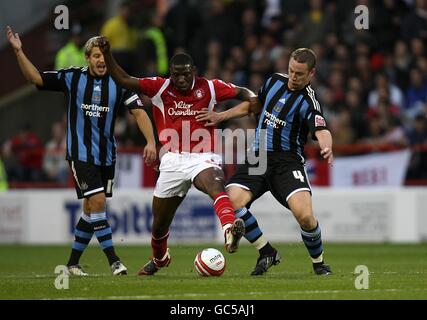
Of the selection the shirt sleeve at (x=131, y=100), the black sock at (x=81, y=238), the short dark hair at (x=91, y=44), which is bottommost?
the black sock at (x=81, y=238)

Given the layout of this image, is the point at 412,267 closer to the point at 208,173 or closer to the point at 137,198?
the point at 208,173

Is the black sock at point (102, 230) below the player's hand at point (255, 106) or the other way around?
below

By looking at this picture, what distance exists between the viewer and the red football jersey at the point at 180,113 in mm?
10484

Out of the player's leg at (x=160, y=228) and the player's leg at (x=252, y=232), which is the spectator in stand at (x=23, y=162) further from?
the player's leg at (x=252, y=232)

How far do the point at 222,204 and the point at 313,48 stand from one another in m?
10.3

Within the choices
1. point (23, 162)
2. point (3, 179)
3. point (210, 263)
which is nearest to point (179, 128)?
point (210, 263)

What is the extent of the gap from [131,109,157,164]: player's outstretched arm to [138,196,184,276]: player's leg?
1.36 ft

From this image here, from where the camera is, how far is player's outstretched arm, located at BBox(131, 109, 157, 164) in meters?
10.7

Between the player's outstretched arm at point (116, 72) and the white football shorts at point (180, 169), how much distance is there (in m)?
0.76

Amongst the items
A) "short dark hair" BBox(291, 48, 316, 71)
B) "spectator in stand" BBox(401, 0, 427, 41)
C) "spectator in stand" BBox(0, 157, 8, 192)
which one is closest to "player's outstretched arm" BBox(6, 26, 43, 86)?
"short dark hair" BBox(291, 48, 316, 71)

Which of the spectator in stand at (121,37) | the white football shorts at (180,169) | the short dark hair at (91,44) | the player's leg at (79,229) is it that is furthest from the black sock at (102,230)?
the spectator in stand at (121,37)

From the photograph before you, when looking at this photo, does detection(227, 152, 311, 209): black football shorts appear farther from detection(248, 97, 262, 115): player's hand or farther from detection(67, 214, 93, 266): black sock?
detection(67, 214, 93, 266): black sock

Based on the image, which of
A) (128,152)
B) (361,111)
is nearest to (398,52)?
(361,111)

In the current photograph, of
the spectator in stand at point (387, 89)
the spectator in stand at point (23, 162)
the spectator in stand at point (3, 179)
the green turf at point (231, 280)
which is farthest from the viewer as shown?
the spectator in stand at point (3, 179)
